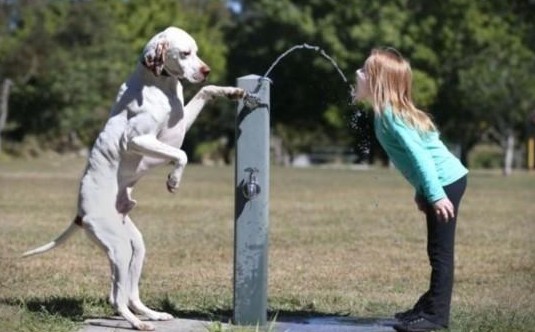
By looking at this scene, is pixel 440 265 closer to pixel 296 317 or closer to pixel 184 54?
pixel 296 317

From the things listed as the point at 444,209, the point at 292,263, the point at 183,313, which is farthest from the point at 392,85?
the point at 292,263

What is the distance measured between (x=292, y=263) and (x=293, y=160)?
5310 cm

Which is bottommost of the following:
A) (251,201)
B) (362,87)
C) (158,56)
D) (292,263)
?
(292,263)

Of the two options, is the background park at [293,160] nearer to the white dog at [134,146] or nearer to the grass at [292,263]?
the grass at [292,263]

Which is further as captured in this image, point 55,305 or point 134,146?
point 55,305

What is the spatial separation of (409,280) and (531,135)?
46598 millimetres

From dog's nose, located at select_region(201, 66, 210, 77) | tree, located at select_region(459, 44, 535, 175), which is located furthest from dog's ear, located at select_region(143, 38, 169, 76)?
tree, located at select_region(459, 44, 535, 175)

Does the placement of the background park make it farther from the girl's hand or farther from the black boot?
the girl's hand

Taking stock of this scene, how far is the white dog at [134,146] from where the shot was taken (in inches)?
250

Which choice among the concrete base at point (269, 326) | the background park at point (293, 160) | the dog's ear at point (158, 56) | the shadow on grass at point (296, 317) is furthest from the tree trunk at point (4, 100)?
the dog's ear at point (158, 56)

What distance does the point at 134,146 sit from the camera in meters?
6.36

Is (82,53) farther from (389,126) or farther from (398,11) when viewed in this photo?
(389,126)

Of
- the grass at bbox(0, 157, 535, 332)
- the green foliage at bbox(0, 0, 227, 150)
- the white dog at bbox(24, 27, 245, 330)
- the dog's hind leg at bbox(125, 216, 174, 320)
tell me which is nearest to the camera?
the white dog at bbox(24, 27, 245, 330)

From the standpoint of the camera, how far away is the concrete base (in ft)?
21.1
